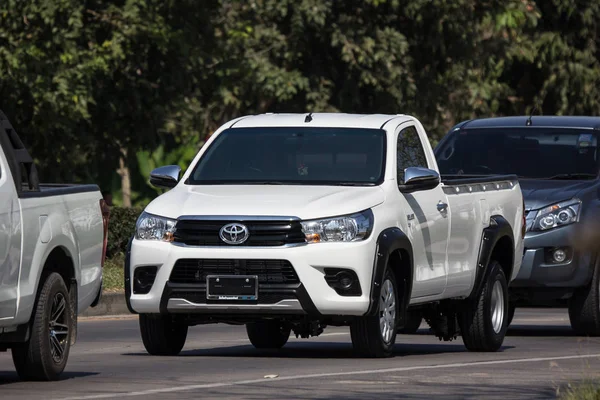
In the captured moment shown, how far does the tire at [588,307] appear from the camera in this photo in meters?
16.0

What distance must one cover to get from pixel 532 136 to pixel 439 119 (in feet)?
64.2

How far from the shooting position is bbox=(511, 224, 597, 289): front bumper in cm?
1573

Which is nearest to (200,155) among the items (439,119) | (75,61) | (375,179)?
(375,179)

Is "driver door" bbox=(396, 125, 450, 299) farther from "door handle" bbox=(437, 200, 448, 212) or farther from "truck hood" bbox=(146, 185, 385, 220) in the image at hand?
"truck hood" bbox=(146, 185, 385, 220)

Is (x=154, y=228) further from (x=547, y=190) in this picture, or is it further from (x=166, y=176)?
(x=547, y=190)

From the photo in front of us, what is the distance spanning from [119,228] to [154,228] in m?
11.5

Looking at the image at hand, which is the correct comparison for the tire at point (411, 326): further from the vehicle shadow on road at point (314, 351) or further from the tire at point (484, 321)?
the tire at point (484, 321)

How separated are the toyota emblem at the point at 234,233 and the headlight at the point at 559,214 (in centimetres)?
464

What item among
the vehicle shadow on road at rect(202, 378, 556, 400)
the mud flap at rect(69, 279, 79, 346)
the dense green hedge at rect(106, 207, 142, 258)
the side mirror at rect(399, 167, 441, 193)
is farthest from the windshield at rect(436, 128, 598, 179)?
the dense green hedge at rect(106, 207, 142, 258)

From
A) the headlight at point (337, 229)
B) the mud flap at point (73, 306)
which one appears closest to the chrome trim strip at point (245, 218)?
the headlight at point (337, 229)

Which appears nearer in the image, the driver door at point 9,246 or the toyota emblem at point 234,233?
the driver door at point 9,246

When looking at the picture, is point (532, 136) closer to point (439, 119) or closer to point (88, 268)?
point (88, 268)

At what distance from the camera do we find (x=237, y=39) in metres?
31.8

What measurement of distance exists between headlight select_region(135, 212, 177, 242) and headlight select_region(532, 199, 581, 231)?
4.77 metres
